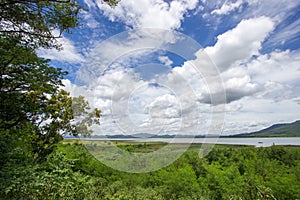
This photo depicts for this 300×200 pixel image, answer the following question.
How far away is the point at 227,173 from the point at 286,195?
4.17 m

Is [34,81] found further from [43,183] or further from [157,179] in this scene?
[157,179]

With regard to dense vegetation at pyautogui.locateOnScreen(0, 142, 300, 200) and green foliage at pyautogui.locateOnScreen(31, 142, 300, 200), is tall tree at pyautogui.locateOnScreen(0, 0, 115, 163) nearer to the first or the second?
dense vegetation at pyautogui.locateOnScreen(0, 142, 300, 200)

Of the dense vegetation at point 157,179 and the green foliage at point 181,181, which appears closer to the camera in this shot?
the dense vegetation at point 157,179

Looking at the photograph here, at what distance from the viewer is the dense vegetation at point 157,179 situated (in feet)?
12.6

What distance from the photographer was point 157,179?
1435cm

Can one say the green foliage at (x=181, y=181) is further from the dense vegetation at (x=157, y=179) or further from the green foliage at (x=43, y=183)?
the green foliage at (x=43, y=183)

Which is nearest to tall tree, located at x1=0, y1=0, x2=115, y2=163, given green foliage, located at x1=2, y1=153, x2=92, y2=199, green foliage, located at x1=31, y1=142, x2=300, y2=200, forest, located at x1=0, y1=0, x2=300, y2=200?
forest, located at x1=0, y1=0, x2=300, y2=200

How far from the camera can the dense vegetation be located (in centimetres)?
384

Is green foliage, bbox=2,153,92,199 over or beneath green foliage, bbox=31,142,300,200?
over

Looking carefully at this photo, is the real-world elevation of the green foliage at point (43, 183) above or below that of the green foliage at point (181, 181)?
above

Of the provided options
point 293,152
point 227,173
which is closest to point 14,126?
point 227,173

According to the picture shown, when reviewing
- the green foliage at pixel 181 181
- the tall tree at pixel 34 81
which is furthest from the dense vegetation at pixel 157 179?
the tall tree at pixel 34 81

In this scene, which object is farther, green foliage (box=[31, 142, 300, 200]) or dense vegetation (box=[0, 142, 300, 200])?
green foliage (box=[31, 142, 300, 200])

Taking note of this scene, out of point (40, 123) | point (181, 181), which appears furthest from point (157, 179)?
point (40, 123)
